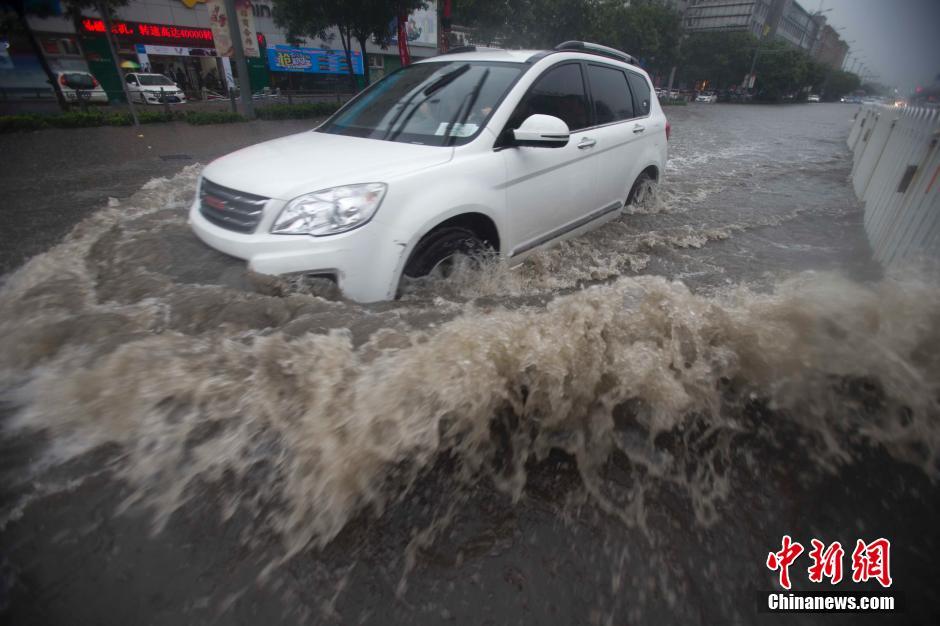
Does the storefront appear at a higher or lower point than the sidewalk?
higher

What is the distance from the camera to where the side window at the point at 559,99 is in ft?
10.4

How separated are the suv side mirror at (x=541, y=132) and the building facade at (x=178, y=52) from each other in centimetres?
2089

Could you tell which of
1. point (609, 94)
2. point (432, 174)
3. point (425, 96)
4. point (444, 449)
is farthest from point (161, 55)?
point (444, 449)

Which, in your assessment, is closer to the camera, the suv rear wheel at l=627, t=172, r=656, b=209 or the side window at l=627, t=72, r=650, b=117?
the side window at l=627, t=72, r=650, b=117

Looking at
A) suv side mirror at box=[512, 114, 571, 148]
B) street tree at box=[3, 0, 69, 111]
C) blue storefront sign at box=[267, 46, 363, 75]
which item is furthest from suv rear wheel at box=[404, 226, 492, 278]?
blue storefront sign at box=[267, 46, 363, 75]

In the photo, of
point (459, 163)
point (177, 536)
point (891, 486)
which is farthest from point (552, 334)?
point (177, 536)

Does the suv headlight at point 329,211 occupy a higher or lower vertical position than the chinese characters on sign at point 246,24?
lower

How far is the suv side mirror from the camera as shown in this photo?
2.89m

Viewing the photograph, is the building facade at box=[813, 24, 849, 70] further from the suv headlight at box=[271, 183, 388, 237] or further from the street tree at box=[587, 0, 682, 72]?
the street tree at box=[587, 0, 682, 72]

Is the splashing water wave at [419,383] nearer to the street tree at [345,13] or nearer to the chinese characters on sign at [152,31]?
the street tree at [345,13]

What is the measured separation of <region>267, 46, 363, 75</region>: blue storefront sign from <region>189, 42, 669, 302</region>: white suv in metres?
32.8

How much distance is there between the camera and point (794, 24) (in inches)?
2862

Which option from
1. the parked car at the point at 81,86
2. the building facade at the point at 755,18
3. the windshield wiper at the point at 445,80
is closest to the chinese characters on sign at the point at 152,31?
the parked car at the point at 81,86

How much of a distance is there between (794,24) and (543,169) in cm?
9878
